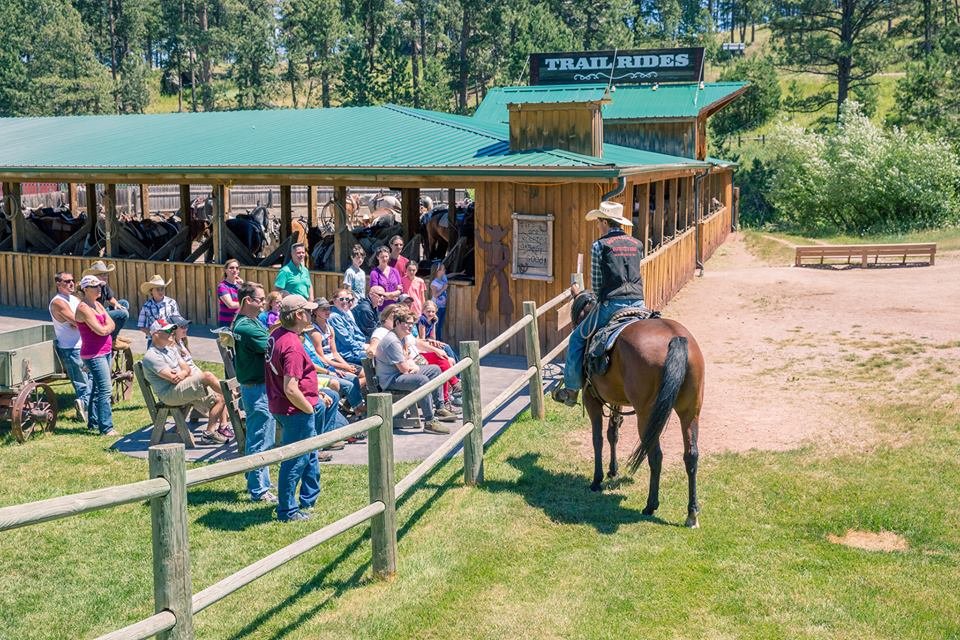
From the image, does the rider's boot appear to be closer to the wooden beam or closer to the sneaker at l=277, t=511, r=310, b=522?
the sneaker at l=277, t=511, r=310, b=522

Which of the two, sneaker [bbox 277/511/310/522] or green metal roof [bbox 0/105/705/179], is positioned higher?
green metal roof [bbox 0/105/705/179]

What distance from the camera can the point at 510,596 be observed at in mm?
6195

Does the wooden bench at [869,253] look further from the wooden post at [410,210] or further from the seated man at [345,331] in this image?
the seated man at [345,331]

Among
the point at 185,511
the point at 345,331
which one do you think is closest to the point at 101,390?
the point at 345,331

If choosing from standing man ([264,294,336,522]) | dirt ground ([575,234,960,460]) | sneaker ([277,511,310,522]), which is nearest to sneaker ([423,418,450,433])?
dirt ground ([575,234,960,460])

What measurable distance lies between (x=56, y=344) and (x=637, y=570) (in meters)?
6.60

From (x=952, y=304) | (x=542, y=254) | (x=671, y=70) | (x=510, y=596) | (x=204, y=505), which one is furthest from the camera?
(x=671, y=70)

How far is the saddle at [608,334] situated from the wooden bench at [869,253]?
17.2 metres

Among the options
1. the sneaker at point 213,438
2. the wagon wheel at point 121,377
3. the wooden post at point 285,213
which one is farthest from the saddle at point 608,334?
the wooden post at point 285,213

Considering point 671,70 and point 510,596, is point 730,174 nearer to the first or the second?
point 671,70

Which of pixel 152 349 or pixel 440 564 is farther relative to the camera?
pixel 152 349

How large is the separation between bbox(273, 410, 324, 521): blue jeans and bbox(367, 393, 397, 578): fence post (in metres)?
1.00

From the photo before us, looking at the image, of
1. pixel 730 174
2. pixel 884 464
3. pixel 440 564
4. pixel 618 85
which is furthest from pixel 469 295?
pixel 730 174

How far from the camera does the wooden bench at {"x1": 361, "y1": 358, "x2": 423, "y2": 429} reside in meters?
Answer: 10.0
